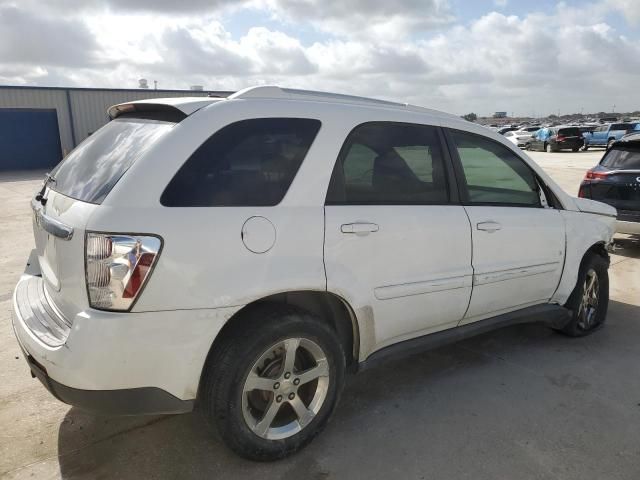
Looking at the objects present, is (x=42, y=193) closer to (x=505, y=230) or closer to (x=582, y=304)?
(x=505, y=230)

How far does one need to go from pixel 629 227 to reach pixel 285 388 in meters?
5.99

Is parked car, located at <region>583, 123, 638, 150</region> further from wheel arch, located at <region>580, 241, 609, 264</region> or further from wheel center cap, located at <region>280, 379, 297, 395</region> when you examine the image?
wheel center cap, located at <region>280, 379, 297, 395</region>

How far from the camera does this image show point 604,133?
31953 millimetres

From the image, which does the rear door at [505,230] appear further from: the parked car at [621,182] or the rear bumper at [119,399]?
the parked car at [621,182]

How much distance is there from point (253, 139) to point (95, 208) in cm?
79

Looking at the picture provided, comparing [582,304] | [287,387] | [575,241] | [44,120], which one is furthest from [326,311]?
[44,120]

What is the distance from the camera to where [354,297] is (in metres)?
2.73

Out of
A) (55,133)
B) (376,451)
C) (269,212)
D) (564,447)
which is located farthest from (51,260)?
(55,133)

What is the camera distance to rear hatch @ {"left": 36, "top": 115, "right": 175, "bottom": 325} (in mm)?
2252

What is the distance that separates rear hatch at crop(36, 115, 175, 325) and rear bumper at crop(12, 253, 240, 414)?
0.53 feet

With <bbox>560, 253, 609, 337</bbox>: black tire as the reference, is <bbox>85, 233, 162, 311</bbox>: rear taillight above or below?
above

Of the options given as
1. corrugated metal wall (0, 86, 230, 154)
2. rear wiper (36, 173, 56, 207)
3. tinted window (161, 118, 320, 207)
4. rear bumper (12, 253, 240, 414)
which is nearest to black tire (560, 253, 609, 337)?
tinted window (161, 118, 320, 207)

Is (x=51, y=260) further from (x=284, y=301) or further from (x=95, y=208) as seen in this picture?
(x=284, y=301)

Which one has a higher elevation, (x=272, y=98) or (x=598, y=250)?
(x=272, y=98)
